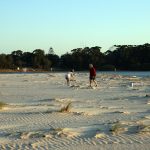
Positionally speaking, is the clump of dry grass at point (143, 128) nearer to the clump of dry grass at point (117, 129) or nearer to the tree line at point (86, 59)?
the clump of dry grass at point (117, 129)

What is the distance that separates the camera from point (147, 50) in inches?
4678

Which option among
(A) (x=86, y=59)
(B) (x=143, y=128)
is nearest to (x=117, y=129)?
(B) (x=143, y=128)

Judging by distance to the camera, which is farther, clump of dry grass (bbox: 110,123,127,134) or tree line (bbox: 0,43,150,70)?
tree line (bbox: 0,43,150,70)

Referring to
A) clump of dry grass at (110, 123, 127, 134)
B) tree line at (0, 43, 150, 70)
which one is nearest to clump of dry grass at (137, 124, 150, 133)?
clump of dry grass at (110, 123, 127, 134)

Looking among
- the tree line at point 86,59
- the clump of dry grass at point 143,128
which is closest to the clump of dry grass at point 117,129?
the clump of dry grass at point 143,128

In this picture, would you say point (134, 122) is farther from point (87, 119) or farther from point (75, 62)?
point (75, 62)

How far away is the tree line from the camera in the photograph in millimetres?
117500

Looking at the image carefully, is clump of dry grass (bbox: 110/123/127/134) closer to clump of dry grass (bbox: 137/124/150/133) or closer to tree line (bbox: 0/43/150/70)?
clump of dry grass (bbox: 137/124/150/133)

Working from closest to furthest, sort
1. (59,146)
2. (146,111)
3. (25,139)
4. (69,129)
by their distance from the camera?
(59,146) → (25,139) → (69,129) → (146,111)

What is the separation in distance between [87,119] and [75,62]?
112 m

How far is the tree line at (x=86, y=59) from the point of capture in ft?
385

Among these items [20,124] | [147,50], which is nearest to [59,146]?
→ [20,124]

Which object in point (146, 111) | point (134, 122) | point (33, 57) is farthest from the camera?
point (33, 57)

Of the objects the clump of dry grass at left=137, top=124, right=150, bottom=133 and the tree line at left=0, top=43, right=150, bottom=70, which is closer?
the clump of dry grass at left=137, top=124, right=150, bottom=133
